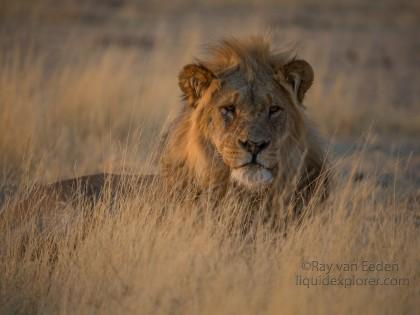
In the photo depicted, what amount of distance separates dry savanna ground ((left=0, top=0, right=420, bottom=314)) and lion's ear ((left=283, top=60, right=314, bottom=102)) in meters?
0.44

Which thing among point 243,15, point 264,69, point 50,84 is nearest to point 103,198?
point 264,69

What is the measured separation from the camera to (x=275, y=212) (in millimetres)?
5793

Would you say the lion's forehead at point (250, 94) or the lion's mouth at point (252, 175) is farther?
the lion's forehead at point (250, 94)

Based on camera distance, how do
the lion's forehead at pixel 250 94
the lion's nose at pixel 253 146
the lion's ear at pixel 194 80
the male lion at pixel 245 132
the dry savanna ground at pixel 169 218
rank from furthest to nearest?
the lion's ear at pixel 194 80 < the lion's forehead at pixel 250 94 < the male lion at pixel 245 132 < the lion's nose at pixel 253 146 < the dry savanna ground at pixel 169 218

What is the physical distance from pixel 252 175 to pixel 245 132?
0.30m

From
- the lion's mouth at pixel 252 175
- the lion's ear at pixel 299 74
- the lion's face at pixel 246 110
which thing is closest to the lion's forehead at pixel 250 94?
the lion's face at pixel 246 110

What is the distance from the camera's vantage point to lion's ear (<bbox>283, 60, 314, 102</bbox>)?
583 cm

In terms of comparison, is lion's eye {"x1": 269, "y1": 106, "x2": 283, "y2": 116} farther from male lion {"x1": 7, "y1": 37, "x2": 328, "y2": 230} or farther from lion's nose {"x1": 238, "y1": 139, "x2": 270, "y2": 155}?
lion's nose {"x1": 238, "y1": 139, "x2": 270, "y2": 155}

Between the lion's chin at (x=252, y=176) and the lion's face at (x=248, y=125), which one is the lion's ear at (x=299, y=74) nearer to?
the lion's face at (x=248, y=125)

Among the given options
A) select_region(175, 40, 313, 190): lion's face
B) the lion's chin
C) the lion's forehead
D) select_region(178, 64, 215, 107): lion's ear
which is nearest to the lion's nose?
select_region(175, 40, 313, 190): lion's face

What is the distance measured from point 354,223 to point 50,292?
2.27 meters

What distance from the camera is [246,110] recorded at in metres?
5.65

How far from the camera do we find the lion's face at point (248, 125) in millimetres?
5430

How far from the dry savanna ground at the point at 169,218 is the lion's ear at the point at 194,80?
0.64 metres
